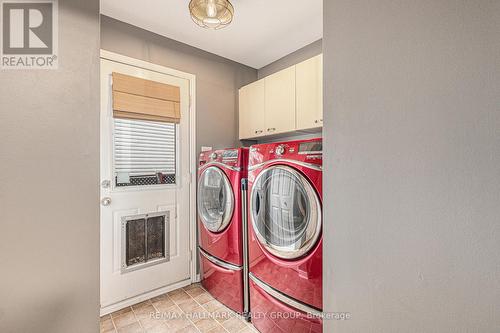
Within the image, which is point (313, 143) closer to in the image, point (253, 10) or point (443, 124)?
point (443, 124)

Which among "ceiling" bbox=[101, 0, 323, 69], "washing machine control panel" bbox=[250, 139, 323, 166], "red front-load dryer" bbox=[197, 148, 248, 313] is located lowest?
"red front-load dryer" bbox=[197, 148, 248, 313]

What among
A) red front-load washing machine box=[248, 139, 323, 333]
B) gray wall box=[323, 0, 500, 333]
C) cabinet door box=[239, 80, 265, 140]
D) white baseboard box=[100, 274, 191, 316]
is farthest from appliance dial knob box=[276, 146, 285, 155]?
white baseboard box=[100, 274, 191, 316]

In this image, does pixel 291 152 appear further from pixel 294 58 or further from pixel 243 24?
pixel 294 58

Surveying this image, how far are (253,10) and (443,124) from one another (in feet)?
6.07

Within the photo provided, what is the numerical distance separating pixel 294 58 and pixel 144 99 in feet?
5.63

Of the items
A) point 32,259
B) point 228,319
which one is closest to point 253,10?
point 32,259

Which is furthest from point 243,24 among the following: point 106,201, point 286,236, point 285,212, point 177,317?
point 177,317

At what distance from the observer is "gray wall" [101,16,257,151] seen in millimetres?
2072

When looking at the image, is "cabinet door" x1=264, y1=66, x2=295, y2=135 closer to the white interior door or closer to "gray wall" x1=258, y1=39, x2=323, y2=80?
"gray wall" x1=258, y1=39, x2=323, y2=80

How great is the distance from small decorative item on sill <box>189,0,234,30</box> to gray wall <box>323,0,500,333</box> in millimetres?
994

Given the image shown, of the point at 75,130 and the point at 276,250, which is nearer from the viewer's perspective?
the point at 75,130

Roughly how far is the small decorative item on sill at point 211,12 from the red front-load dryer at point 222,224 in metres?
1.00

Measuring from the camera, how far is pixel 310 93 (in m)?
2.05

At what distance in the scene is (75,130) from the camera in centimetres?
105
